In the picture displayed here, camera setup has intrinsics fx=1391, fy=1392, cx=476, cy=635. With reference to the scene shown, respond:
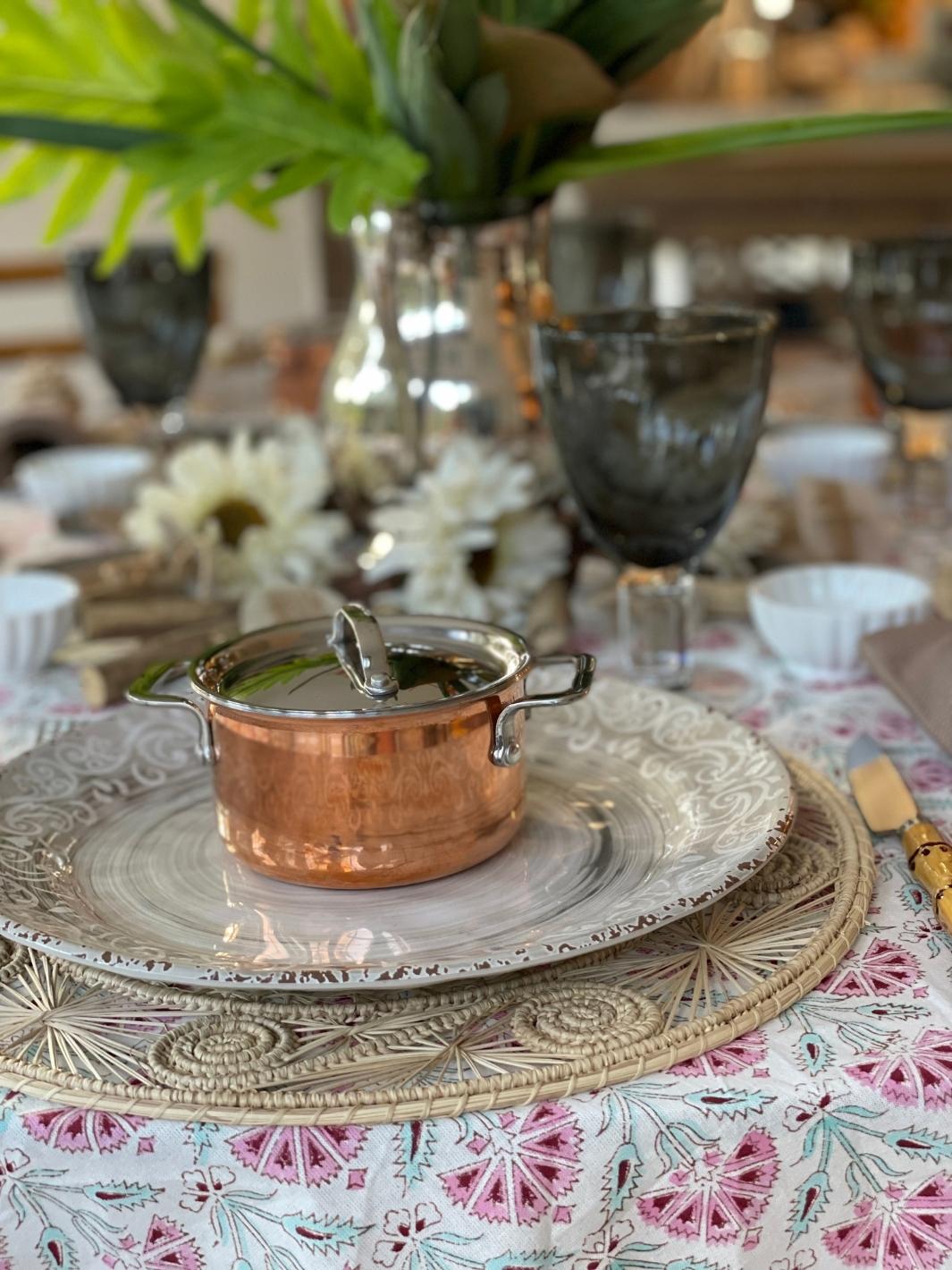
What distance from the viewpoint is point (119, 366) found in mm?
1021

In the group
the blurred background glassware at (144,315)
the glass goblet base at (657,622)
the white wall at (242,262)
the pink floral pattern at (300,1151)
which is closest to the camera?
the pink floral pattern at (300,1151)

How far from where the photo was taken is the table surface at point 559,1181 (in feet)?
1.08

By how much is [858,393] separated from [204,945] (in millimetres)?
1160

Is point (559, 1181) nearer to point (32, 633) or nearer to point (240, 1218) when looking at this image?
point (240, 1218)

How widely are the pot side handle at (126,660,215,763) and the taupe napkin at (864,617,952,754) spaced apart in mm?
279

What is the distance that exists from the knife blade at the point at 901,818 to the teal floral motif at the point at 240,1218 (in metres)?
0.20


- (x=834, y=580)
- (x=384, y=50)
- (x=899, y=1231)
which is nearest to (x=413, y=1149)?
(x=899, y=1231)

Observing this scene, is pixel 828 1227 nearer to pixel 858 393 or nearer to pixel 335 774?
pixel 335 774

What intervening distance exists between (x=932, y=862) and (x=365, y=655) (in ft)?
0.61

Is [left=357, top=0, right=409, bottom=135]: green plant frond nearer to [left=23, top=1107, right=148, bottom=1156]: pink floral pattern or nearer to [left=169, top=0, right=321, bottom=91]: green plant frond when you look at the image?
[left=169, top=0, right=321, bottom=91]: green plant frond

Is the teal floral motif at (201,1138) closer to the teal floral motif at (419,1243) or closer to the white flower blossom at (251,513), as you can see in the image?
the teal floral motif at (419,1243)

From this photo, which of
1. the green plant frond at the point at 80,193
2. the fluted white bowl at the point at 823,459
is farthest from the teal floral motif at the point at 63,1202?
the fluted white bowl at the point at 823,459

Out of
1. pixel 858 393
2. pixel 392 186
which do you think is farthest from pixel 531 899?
pixel 858 393

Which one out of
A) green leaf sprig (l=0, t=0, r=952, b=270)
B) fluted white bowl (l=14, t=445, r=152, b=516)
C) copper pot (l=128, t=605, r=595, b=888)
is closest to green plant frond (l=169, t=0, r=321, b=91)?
green leaf sprig (l=0, t=0, r=952, b=270)
